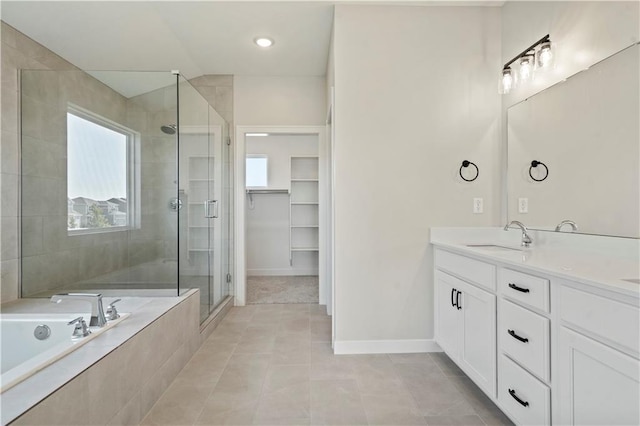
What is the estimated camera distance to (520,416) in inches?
53.5

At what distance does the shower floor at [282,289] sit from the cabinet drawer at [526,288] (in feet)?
8.55

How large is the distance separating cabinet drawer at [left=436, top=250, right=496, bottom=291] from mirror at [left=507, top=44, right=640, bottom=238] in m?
0.61

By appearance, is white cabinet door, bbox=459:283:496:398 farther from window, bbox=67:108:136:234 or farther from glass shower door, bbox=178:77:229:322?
window, bbox=67:108:136:234

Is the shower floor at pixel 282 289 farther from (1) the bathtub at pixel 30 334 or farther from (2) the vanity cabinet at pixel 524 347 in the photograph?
(2) the vanity cabinet at pixel 524 347

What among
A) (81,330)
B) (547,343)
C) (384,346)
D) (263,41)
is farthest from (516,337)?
(263,41)

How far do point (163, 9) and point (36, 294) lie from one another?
8.30 ft

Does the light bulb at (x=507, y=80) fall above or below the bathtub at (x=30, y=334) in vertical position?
above

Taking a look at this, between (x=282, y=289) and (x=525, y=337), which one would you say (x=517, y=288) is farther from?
(x=282, y=289)

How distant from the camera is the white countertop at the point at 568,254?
1085 millimetres

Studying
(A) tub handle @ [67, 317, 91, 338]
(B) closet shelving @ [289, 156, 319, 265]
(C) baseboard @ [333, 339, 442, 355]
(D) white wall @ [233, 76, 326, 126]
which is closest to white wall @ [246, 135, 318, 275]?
(B) closet shelving @ [289, 156, 319, 265]

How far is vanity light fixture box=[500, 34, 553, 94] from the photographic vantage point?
1957 millimetres

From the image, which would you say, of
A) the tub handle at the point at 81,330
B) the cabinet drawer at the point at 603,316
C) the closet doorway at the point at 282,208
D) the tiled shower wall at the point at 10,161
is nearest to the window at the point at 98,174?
the tiled shower wall at the point at 10,161

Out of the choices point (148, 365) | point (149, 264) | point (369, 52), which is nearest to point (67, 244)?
point (149, 264)

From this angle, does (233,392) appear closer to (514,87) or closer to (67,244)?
(67,244)
